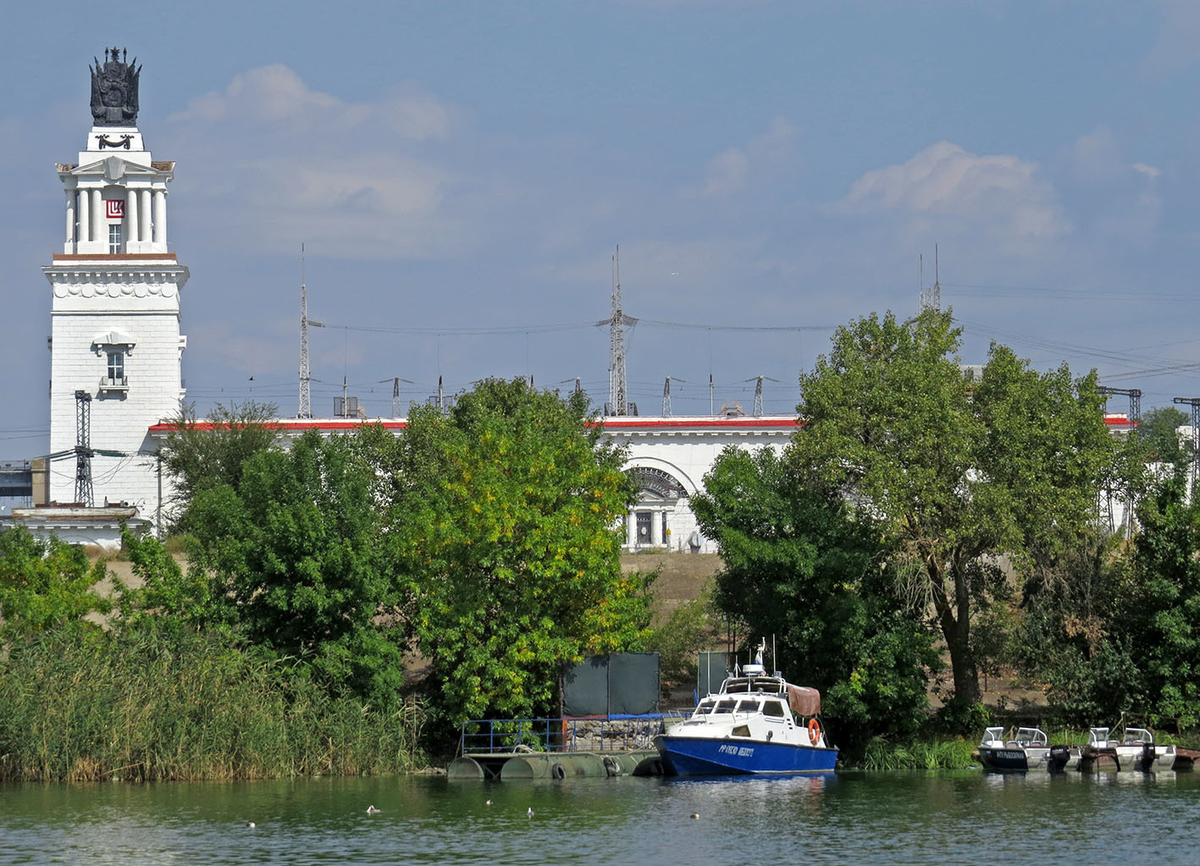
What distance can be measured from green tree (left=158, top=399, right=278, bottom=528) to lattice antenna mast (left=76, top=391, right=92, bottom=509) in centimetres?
780

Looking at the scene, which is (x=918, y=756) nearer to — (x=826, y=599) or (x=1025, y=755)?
(x=1025, y=755)

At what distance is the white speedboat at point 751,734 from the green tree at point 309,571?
26.6 feet

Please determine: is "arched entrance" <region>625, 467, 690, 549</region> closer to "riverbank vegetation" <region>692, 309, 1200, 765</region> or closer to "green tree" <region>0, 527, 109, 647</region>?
"riverbank vegetation" <region>692, 309, 1200, 765</region>

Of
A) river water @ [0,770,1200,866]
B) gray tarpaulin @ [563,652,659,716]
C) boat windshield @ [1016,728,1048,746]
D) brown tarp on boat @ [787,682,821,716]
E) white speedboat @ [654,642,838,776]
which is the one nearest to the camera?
river water @ [0,770,1200,866]

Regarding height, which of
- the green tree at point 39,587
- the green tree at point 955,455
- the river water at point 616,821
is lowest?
the river water at point 616,821

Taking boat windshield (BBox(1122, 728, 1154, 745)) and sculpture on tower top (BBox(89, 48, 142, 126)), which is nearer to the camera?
boat windshield (BBox(1122, 728, 1154, 745))

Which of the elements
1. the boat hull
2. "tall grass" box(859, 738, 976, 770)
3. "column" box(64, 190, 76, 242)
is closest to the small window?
"column" box(64, 190, 76, 242)

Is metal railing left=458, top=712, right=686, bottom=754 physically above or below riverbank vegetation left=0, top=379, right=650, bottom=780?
below

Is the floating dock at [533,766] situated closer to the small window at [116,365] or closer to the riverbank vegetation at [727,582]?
the riverbank vegetation at [727,582]

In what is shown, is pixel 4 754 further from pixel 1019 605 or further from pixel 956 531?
pixel 1019 605

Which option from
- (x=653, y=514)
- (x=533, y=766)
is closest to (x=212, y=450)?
(x=653, y=514)

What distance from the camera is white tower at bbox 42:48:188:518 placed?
277ft

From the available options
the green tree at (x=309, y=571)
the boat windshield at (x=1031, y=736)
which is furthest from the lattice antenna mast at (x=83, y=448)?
the boat windshield at (x=1031, y=736)

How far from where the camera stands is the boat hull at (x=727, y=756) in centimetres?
4116
